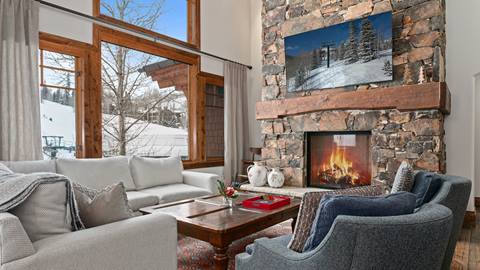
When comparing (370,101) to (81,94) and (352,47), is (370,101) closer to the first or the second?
(352,47)

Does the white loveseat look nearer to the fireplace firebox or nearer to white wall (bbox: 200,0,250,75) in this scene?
the fireplace firebox

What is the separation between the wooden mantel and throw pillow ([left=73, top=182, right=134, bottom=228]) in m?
3.25

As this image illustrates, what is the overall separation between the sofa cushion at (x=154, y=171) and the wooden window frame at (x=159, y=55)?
56cm

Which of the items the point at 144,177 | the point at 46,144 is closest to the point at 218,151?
the point at 144,177

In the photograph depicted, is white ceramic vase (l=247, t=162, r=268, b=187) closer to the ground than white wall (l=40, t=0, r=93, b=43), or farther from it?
closer to the ground

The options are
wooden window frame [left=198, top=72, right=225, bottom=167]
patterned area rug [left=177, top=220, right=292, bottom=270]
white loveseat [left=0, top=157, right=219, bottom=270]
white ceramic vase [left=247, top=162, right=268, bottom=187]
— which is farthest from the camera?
wooden window frame [left=198, top=72, right=225, bottom=167]

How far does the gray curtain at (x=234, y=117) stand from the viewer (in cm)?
564

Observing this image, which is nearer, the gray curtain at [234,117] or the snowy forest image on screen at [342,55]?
the snowy forest image on screen at [342,55]

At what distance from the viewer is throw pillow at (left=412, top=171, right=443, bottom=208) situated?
1854 millimetres

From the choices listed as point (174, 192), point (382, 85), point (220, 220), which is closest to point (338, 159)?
point (382, 85)

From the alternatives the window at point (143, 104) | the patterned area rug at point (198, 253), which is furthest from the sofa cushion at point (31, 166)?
the patterned area rug at point (198, 253)

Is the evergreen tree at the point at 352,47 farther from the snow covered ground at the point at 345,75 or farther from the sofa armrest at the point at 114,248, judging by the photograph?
the sofa armrest at the point at 114,248

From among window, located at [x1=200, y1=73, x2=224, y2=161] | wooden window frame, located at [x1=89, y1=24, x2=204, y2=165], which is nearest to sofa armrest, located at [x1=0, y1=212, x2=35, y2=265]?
wooden window frame, located at [x1=89, y1=24, x2=204, y2=165]

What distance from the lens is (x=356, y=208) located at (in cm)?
121
